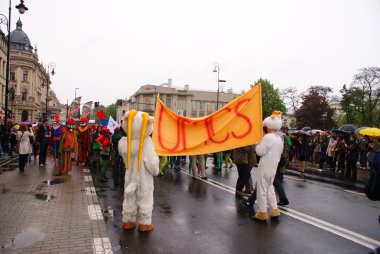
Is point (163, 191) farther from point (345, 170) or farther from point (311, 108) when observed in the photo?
point (311, 108)

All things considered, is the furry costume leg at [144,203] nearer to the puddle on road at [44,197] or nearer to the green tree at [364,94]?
the puddle on road at [44,197]

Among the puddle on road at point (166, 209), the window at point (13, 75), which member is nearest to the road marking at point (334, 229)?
the puddle on road at point (166, 209)

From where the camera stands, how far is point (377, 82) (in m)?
39.8

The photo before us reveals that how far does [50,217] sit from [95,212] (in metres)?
0.79

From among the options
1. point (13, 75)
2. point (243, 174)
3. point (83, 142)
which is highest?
point (13, 75)

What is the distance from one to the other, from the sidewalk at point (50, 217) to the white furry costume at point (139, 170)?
59cm

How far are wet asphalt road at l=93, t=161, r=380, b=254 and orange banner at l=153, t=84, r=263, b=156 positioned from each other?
1.37m

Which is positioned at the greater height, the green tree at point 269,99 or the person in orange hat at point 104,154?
the green tree at point 269,99

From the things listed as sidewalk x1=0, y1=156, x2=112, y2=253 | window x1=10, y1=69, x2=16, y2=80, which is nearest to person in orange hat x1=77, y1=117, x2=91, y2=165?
sidewalk x1=0, y1=156, x2=112, y2=253

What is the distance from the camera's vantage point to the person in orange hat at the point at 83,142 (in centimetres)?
1373

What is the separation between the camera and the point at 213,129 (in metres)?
6.93

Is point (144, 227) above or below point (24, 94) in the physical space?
below

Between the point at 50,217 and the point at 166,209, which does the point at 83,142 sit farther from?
the point at 50,217

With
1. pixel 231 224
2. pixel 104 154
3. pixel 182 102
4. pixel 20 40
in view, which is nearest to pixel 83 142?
pixel 104 154
